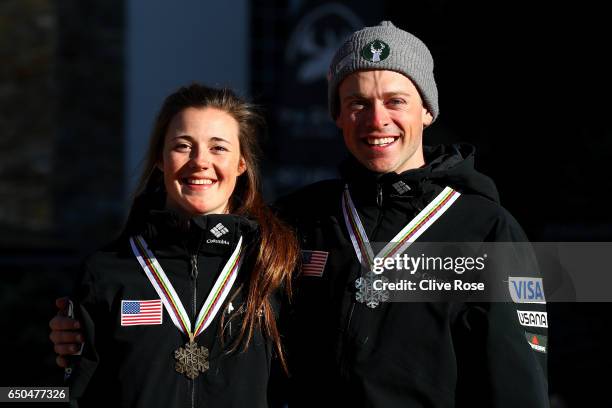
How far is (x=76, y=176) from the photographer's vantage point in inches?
430

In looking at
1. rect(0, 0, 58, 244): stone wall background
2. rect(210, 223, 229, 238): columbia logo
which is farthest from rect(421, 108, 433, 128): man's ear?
rect(0, 0, 58, 244): stone wall background

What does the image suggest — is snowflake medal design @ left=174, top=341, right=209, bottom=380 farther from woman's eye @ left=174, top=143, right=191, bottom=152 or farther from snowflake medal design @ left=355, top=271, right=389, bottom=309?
woman's eye @ left=174, top=143, right=191, bottom=152

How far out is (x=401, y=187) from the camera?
123 inches

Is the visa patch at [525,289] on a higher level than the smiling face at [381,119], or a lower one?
lower

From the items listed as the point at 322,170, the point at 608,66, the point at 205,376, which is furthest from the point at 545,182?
the point at 205,376

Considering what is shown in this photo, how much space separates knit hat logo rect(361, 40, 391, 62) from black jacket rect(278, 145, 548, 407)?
0.40 meters

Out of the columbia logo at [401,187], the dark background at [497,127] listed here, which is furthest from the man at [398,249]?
the dark background at [497,127]

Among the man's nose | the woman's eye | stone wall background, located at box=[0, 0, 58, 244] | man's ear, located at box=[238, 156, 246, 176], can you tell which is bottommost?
man's ear, located at box=[238, 156, 246, 176]

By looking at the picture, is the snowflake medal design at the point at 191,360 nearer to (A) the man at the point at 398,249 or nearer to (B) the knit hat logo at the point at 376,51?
(A) the man at the point at 398,249

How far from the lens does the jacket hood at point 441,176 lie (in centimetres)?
312

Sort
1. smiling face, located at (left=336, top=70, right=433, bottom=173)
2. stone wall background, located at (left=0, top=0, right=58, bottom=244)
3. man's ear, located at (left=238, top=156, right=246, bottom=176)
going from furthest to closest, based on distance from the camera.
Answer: stone wall background, located at (left=0, top=0, right=58, bottom=244), man's ear, located at (left=238, top=156, right=246, bottom=176), smiling face, located at (left=336, top=70, right=433, bottom=173)

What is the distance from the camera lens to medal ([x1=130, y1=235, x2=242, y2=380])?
3049 millimetres

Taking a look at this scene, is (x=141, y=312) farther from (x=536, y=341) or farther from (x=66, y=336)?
(x=536, y=341)

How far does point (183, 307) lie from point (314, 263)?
0.50 meters
